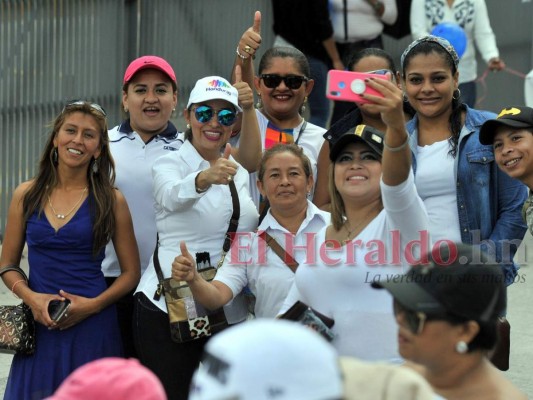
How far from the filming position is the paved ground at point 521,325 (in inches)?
295

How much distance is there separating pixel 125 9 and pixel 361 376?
8069 millimetres

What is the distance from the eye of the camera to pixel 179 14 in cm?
1114

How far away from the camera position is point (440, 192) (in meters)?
5.67

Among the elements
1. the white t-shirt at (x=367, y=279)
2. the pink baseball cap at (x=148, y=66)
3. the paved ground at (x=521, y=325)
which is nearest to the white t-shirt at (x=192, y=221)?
the pink baseball cap at (x=148, y=66)

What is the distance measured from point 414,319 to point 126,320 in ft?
9.03

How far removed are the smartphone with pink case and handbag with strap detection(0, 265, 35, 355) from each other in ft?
6.25

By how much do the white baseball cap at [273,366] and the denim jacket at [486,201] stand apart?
10.5 ft

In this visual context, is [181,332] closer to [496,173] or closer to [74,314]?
[74,314]

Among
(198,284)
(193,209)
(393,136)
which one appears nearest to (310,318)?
(393,136)

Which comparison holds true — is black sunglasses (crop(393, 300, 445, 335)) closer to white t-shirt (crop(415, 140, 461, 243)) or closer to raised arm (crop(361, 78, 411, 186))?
raised arm (crop(361, 78, 411, 186))

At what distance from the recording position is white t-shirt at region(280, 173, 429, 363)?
4660 mm

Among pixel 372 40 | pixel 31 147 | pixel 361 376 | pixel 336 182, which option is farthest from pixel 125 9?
pixel 361 376

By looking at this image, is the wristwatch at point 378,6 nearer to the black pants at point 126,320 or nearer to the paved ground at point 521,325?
the paved ground at point 521,325

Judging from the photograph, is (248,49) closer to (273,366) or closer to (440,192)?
(440,192)
